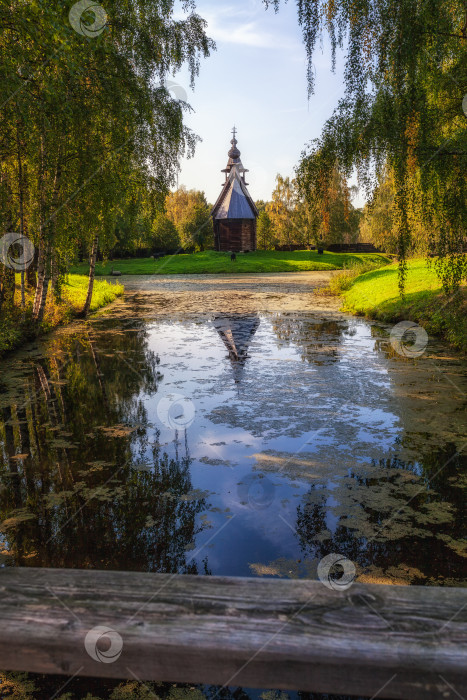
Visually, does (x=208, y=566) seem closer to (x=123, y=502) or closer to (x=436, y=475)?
(x=123, y=502)

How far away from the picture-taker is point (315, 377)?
30.8ft

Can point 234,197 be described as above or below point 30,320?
above

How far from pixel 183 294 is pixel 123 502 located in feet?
71.1

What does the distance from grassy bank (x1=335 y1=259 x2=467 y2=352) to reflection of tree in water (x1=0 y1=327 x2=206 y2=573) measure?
5.73 meters

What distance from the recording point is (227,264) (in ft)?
147

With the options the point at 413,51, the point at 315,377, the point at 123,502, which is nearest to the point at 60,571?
the point at 123,502
